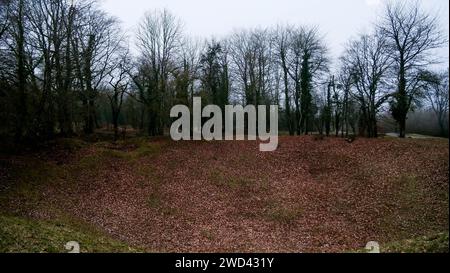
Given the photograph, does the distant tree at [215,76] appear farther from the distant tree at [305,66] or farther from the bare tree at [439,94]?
the bare tree at [439,94]

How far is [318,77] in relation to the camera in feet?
139

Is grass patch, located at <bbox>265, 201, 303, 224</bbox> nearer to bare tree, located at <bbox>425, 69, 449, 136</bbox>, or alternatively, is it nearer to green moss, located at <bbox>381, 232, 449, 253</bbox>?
green moss, located at <bbox>381, 232, 449, 253</bbox>

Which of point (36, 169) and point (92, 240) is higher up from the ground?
point (36, 169)

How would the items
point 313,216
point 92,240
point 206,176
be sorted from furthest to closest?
point 206,176, point 313,216, point 92,240

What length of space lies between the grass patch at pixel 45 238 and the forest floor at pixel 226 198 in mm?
45

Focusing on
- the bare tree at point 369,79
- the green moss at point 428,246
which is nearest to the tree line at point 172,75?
the bare tree at point 369,79

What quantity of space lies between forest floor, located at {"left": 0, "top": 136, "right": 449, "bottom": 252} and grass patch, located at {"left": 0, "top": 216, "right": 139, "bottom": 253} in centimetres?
4
